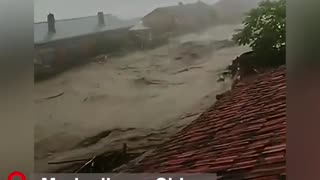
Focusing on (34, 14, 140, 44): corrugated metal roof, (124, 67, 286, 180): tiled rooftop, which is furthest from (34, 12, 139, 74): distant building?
(124, 67, 286, 180): tiled rooftop

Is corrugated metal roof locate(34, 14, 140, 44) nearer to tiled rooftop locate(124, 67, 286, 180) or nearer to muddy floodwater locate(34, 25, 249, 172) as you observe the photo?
muddy floodwater locate(34, 25, 249, 172)

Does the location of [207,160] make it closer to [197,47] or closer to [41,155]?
[197,47]

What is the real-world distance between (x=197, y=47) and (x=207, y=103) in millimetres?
153

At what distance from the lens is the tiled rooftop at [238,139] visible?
1150mm

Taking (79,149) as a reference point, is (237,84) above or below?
above

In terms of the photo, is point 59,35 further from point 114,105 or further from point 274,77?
point 274,77

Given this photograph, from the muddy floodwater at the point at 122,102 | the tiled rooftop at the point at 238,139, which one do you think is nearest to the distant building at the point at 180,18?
the muddy floodwater at the point at 122,102

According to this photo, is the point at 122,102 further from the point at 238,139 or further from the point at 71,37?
the point at 238,139

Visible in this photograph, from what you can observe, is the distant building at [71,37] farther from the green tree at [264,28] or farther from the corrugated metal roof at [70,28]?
the green tree at [264,28]

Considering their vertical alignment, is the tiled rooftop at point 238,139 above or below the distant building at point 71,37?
below

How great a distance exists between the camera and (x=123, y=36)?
3.84 ft

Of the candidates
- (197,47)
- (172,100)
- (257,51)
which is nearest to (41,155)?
(172,100)

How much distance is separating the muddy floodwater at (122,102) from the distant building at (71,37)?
0.04 metres

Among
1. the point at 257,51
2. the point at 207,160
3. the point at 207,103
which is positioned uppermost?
the point at 257,51
